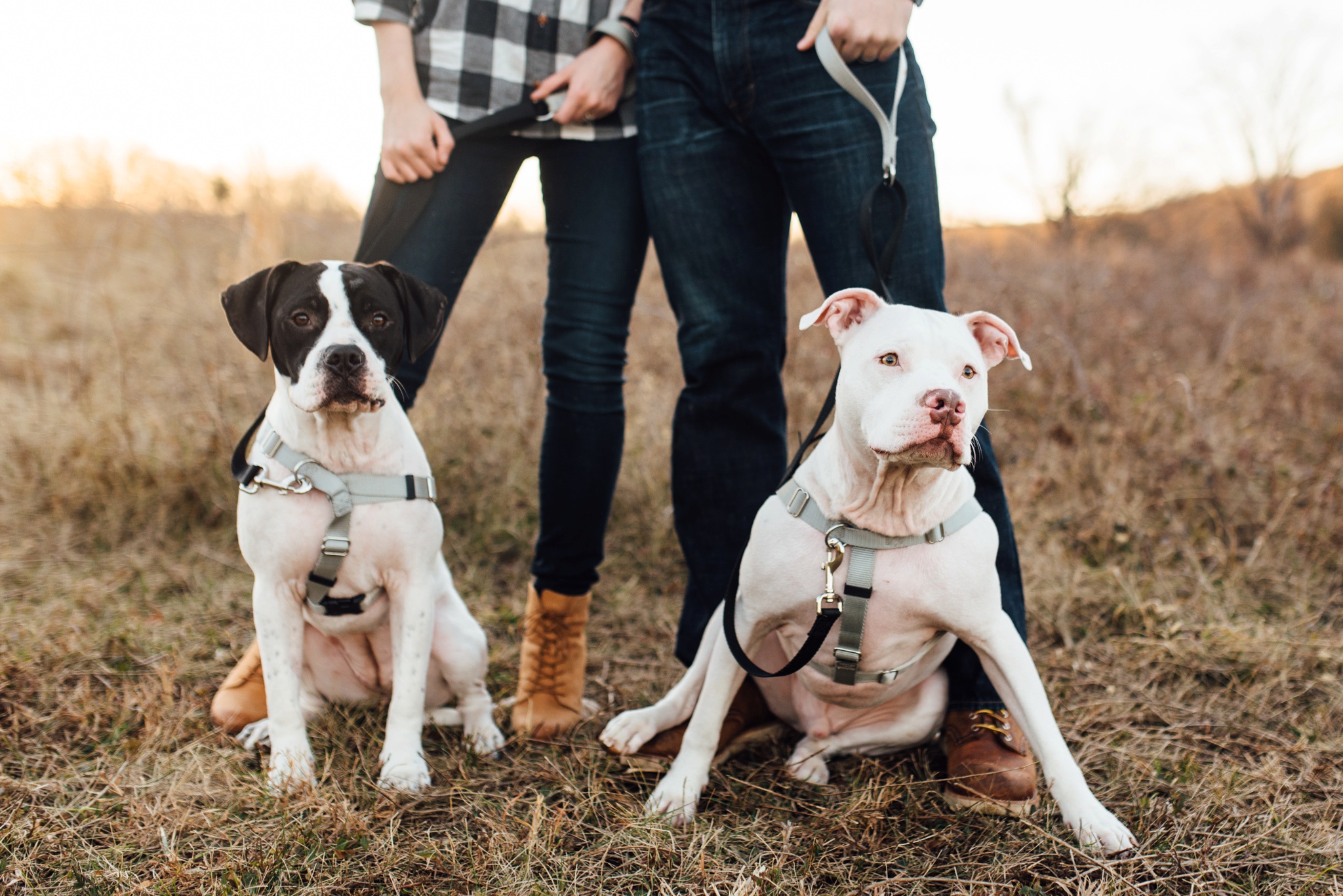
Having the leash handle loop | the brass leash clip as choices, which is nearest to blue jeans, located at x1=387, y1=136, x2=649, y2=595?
the leash handle loop

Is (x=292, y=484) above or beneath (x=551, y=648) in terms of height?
above

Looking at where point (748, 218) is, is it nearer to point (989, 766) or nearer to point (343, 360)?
point (343, 360)

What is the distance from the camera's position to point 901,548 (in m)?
2.08

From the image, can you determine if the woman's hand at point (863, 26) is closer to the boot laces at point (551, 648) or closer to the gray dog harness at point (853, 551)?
the gray dog harness at point (853, 551)

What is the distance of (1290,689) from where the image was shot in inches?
115

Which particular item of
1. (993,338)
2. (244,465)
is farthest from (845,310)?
(244,465)

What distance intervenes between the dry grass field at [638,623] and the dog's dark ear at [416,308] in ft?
3.78

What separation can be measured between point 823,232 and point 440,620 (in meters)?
1.54

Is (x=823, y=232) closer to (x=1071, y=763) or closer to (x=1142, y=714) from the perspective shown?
(x=1071, y=763)

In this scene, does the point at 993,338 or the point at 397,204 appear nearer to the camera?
the point at 993,338

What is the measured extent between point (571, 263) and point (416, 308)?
472 millimetres

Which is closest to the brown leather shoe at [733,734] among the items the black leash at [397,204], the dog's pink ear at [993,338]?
the dog's pink ear at [993,338]

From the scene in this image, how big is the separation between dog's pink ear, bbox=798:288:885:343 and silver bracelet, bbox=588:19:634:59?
103 centimetres

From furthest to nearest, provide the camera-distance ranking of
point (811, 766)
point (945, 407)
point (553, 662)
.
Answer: point (553, 662)
point (811, 766)
point (945, 407)
